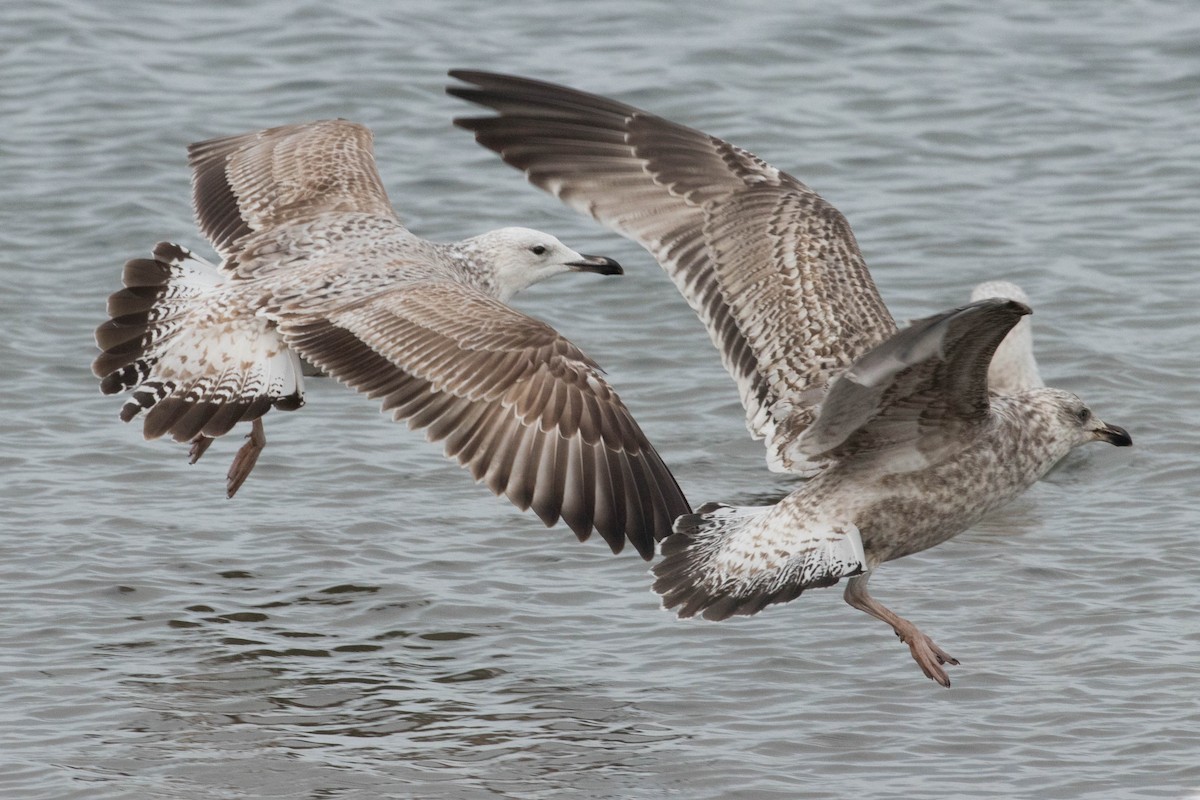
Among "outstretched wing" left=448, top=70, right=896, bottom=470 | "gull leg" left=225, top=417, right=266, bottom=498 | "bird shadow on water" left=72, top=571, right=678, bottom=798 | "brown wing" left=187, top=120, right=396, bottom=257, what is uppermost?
"outstretched wing" left=448, top=70, right=896, bottom=470

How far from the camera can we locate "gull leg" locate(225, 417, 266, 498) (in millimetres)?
6789

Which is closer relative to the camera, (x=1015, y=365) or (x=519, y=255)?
(x=519, y=255)

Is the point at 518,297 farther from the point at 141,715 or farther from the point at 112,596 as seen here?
the point at 141,715

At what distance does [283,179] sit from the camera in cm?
762

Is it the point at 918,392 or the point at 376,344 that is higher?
the point at 918,392

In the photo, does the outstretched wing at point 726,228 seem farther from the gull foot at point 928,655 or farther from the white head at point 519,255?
the white head at point 519,255

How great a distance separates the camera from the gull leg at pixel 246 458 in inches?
267

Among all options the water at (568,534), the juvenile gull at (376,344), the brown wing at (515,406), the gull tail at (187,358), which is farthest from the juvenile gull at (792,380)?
the gull tail at (187,358)

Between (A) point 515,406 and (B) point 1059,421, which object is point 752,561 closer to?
(A) point 515,406

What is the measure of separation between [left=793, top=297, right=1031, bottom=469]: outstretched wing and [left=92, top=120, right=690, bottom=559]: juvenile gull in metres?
0.70

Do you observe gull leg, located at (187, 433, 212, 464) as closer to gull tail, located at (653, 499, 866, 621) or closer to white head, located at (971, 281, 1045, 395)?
gull tail, located at (653, 499, 866, 621)

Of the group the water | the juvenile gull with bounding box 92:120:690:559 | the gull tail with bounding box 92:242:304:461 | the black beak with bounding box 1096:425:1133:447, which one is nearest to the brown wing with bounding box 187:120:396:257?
the juvenile gull with bounding box 92:120:690:559

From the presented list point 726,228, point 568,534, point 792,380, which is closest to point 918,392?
point 792,380

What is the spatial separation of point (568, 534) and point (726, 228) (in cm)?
147
